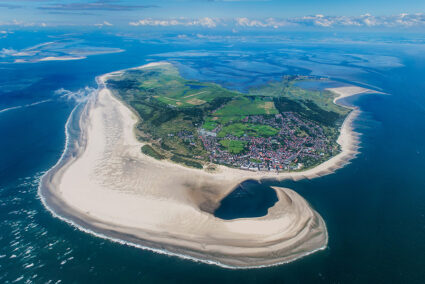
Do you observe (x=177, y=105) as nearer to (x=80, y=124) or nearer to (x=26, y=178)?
(x=80, y=124)

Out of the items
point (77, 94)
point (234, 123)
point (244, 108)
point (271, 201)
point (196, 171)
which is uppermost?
point (244, 108)

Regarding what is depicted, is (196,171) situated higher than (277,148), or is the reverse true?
(277,148)

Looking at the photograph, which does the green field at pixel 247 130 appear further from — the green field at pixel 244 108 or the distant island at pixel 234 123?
the green field at pixel 244 108

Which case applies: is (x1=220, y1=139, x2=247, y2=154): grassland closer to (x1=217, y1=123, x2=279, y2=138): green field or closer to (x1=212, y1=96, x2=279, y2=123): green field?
(x1=217, y1=123, x2=279, y2=138): green field

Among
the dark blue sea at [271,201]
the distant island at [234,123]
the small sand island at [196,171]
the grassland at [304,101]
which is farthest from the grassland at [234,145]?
the grassland at [304,101]

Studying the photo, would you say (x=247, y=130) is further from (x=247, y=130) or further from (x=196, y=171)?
(x=196, y=171)

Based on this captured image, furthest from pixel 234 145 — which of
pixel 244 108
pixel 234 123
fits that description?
pixel 244 108
